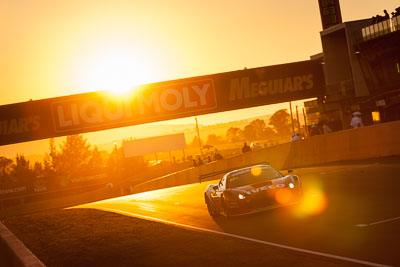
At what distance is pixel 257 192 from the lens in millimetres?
14422

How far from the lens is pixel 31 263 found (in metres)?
8.39

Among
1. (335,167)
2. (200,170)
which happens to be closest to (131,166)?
(200,170)

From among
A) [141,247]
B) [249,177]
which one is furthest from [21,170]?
[141,247]

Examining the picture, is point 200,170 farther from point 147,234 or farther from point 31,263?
point 31,263

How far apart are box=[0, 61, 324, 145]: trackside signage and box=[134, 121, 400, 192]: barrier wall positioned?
12.2 feet

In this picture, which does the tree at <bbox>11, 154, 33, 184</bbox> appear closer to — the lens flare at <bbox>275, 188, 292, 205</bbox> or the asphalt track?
the asphalt track

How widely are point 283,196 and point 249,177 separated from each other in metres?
1.21

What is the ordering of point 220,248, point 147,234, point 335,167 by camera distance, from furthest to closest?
1. point 335,167
2. point 147,234
3. point 220,248

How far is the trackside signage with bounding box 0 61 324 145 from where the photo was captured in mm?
31734

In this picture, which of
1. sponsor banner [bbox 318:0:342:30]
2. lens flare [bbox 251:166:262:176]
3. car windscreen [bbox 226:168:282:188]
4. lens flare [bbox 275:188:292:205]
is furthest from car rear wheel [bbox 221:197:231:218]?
sponsor banner [bbox 318:0:342:30]

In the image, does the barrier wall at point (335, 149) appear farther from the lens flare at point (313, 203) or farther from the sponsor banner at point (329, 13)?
the sponsor banner at point (329, 13)

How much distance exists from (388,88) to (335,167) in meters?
16.4

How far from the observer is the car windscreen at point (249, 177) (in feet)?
49.8

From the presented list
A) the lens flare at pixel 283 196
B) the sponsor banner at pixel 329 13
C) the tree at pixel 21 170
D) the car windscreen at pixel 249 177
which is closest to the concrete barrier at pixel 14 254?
the car windscreen at pixel 249 177
